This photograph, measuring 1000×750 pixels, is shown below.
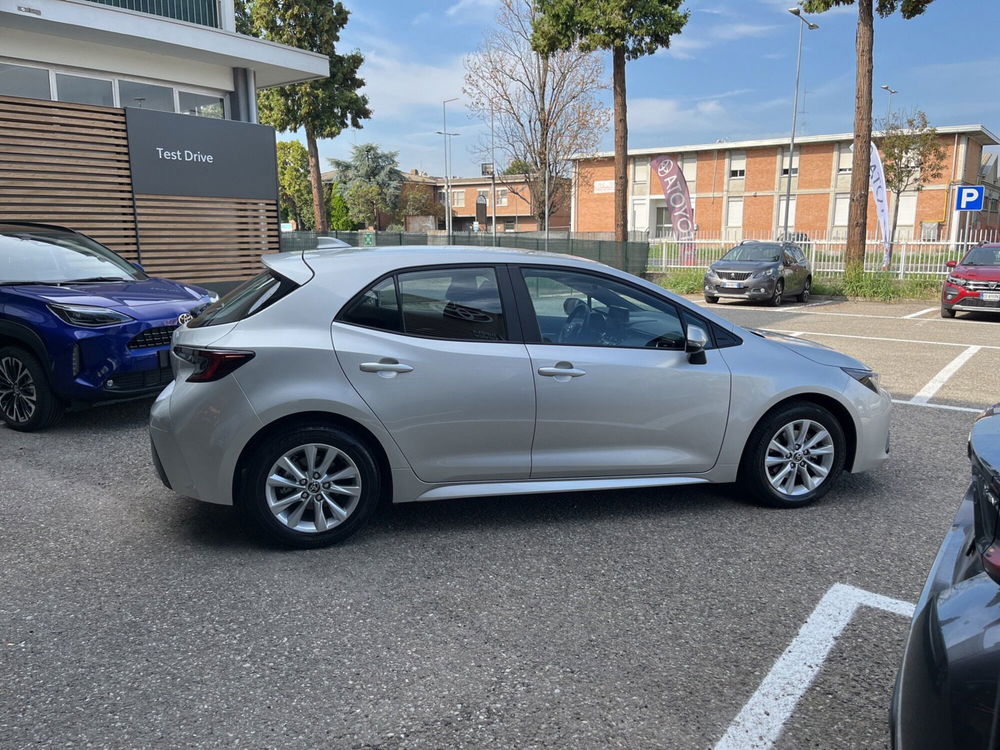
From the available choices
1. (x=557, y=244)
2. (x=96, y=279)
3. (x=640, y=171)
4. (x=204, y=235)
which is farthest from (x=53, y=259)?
(x=640, y=171)

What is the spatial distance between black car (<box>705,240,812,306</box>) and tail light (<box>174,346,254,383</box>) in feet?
53.9

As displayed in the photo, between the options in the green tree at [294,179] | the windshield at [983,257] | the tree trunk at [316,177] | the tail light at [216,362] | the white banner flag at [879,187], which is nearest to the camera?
the tail light at [216,362]

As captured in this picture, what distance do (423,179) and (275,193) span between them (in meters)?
66.1

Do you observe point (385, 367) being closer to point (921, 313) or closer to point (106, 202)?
point (106, 202)

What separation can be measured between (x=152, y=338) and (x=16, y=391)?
1204 mm

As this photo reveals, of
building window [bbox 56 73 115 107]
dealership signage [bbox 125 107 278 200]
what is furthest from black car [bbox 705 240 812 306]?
building window [bbox 56 73 115 107]

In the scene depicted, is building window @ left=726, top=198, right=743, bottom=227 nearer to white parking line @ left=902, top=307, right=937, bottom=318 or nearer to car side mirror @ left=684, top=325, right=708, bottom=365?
white parking line @ left=902, top=307, right=937, bottom=318

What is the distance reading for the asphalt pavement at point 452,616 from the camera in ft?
8.61

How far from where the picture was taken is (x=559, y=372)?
4117 millimetres

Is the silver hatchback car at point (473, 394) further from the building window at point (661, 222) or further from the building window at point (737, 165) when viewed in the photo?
the building window at point (661, 222)

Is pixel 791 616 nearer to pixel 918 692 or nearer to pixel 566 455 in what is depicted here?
pixel 566 455

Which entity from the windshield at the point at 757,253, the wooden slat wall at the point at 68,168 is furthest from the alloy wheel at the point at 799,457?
the windshield at the point at 757,253

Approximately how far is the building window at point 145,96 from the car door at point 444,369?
10.9 metres

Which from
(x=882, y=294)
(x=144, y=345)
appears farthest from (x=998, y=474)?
(x=882, y=294)
